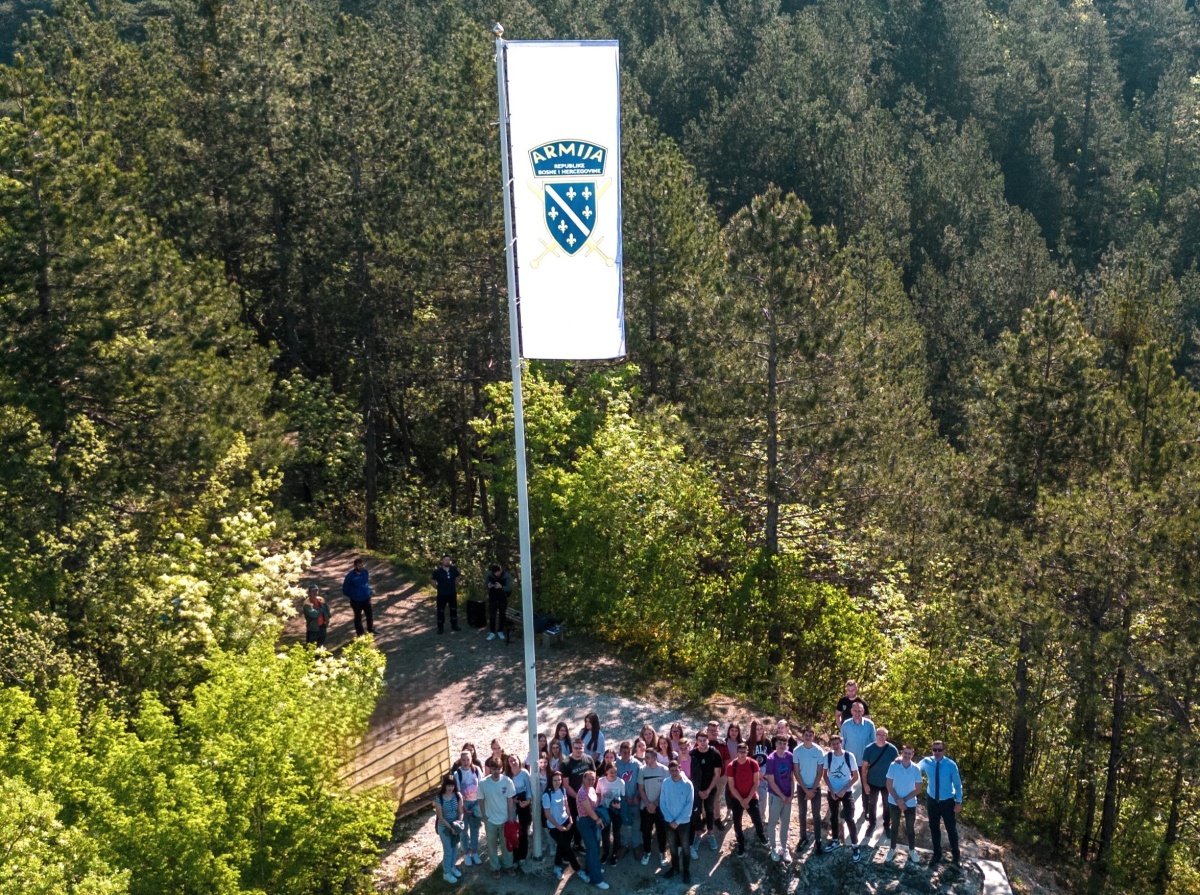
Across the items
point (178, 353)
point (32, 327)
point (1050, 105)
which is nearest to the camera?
point (32, 327)

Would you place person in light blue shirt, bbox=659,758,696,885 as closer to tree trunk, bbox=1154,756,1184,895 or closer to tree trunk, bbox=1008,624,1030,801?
tree trunk, bbox=1008,624,1030,801

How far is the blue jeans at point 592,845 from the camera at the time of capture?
40.8 feet

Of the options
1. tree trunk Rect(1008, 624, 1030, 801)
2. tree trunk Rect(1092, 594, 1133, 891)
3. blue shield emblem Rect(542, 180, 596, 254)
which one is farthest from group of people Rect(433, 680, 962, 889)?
tree trunk Rect(1008, 624, 1030, 801)

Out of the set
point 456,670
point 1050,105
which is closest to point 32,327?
point 456,670

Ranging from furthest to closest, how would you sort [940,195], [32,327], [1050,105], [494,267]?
1. [1050,105]
2. [940,195]
3. [494,267]
4. [32,327]

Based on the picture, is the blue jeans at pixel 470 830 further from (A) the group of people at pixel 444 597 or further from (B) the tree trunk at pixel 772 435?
(B) the tree trunk at pixel 772 435

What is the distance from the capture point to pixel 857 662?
20.7 m

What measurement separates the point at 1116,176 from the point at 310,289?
175 ft

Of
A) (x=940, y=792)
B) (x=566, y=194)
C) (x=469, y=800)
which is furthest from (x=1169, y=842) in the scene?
(x=566, y=194)

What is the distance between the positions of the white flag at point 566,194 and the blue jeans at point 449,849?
18.6 feet

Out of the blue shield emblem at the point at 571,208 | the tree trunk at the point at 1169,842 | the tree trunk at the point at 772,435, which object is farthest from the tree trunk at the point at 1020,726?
the blue shield emblem at the point at 571,208

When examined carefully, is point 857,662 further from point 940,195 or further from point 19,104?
point 940,195

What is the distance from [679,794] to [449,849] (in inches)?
114

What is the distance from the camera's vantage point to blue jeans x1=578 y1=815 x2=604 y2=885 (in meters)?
12.4
